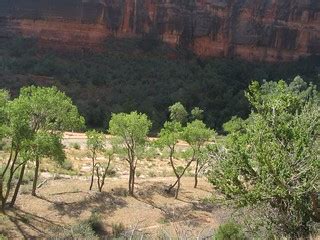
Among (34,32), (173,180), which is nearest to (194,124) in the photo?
(173,180)

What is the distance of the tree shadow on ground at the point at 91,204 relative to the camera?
2413 centimetres

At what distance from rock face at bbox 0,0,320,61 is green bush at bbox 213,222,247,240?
5360 cm

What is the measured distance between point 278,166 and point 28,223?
49.0 ft

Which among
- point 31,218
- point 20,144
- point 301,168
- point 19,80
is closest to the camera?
point 301,168

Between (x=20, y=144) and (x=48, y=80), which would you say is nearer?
(x=20, y=144)

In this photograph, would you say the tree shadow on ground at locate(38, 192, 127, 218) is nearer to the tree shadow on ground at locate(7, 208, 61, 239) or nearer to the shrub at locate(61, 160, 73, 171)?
the tree shadow on ground at locate(7, 208, 61, 239)

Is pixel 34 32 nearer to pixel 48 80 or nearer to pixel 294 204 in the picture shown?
pixel 48 80

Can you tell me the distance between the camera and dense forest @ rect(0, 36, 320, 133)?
55562 millimetres

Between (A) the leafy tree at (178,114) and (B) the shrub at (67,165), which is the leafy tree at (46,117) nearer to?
(B) the shrub at (67,165)

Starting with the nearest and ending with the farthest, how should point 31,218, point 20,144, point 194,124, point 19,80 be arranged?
point 20,144 → point 31,218 → point 194,124 → point 19,80

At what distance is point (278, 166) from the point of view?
10.2 meters

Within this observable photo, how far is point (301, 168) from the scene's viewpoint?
10.3 meters

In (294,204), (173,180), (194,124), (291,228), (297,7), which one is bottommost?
(173,180)

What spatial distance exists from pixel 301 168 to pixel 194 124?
20.7 meters
